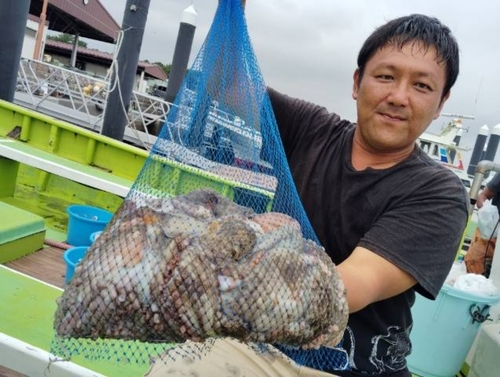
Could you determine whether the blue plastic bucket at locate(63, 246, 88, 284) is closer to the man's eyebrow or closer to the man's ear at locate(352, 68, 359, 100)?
the man's ear at locate(352, 68, 359, 100)

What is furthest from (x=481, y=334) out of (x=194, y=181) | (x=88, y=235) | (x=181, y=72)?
(x=181, y=72)

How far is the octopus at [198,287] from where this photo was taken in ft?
3.70

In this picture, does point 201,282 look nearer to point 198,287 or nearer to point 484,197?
point 198,287

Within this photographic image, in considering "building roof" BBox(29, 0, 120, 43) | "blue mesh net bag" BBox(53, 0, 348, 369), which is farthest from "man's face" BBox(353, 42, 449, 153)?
"building roof" BBox(29, 0, 120, 43)

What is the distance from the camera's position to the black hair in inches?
67.9

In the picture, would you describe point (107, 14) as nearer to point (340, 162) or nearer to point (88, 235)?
point (88, 235)

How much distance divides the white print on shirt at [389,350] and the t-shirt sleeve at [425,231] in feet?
1.20

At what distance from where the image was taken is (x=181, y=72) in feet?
32.9

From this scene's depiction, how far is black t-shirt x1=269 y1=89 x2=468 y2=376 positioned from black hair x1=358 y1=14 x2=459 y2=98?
1.33ft

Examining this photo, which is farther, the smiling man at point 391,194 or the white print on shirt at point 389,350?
the white print on shirt at point 389,350

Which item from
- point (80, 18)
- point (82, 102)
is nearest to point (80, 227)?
point (82, 102)

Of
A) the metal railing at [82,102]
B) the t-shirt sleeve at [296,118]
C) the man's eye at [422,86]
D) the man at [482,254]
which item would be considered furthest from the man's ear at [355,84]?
the metal railing at [82,102]

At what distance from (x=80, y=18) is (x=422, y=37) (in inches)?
1093

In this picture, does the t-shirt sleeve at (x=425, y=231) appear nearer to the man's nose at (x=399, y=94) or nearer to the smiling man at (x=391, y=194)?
the smiling man at (x=391, y=194)
